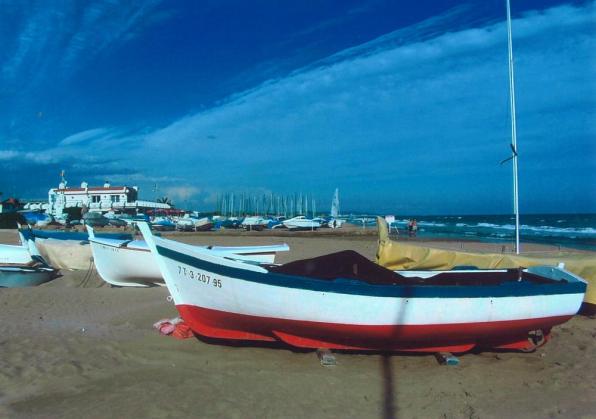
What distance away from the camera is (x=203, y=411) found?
504 centimetres

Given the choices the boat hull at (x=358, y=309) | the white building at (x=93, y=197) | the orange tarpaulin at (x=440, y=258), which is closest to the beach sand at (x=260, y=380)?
the boat hull at (x=358, y=309)

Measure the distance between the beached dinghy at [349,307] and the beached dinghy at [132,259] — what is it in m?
5.07

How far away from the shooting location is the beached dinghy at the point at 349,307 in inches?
251

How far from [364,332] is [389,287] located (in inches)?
30.6

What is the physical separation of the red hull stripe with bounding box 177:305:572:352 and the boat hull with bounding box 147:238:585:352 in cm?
1

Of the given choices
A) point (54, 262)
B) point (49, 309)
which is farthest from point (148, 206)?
point (49, 309)

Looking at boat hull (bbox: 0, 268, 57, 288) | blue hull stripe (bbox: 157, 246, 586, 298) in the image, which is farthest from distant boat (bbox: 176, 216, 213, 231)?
blue hull stripe (bbox: 157, 246, 586, 298)

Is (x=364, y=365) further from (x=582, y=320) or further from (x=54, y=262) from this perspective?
(x=54, y=262)

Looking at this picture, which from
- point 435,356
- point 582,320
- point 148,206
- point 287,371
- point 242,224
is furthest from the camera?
point 148,206

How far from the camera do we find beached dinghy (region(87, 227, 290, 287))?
12344 millimetres

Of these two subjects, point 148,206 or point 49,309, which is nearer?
point 49,309

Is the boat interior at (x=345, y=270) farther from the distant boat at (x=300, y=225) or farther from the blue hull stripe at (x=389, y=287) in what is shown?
the distant boat at (x=300, y=225)

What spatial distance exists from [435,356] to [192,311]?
3.88 m

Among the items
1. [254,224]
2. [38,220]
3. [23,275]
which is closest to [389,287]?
[23,275]
